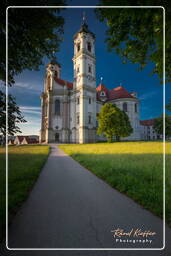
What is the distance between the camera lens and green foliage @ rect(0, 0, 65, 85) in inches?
130

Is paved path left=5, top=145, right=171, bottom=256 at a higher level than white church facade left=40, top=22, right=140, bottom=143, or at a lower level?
lower

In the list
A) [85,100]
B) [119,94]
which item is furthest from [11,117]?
[119,94]

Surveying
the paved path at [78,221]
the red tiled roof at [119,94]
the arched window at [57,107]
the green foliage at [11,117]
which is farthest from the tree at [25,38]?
the red tiled roof at [119,94]

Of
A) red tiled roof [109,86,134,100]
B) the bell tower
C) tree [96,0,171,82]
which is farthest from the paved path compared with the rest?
red tiled roof [109,86,134,100]

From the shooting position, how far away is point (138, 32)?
384 cm

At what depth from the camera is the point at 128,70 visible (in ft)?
13.2

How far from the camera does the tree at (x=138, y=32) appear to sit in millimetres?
3066

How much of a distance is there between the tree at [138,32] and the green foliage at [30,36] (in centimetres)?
137

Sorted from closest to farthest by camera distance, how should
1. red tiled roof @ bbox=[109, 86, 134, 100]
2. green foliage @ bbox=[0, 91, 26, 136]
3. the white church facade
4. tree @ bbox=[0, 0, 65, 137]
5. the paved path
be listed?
the paved path < tree @ bbox=[0, 0, 65, 137] < green foliage @ bbox=[0, 91, 26, 136] < the white church facade < red tiled roof @ bbox=[109, 86, 134, 100]

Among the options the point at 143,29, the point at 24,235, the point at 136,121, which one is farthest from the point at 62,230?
the point at 136,121

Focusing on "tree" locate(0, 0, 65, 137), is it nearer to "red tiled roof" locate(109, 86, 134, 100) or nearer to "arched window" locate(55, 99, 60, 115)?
"arched window" locate(55, 99, 60, 115)

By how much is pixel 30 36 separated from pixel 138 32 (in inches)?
134

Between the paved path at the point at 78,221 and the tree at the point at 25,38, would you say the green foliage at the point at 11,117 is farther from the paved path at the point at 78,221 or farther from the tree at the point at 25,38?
the paved path at the point at 78,221

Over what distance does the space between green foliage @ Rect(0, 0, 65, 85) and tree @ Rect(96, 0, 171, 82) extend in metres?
1.37
